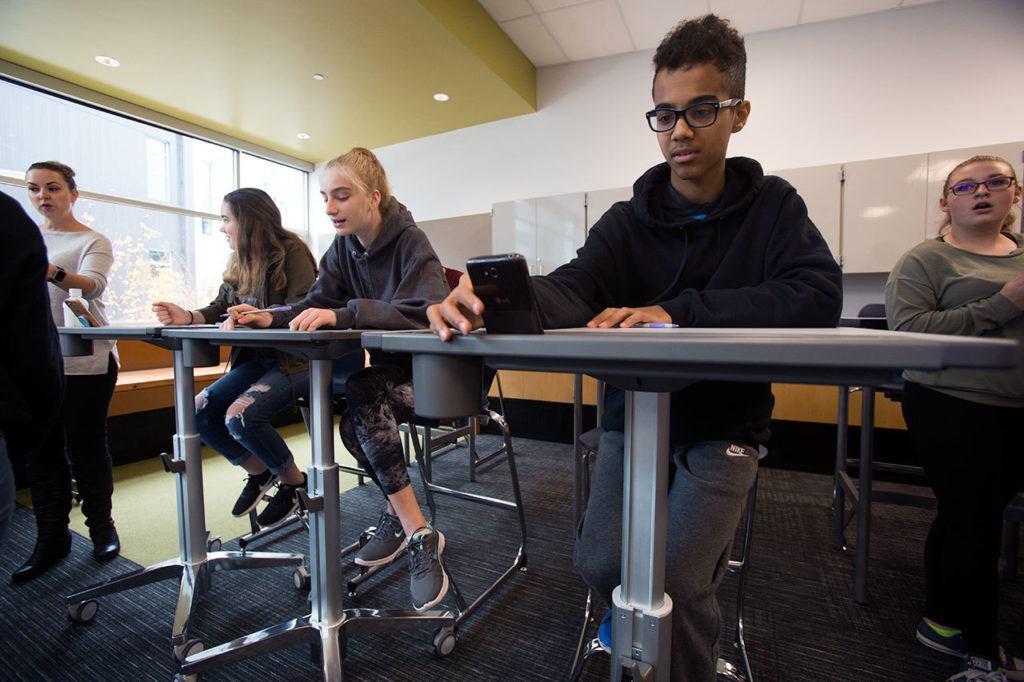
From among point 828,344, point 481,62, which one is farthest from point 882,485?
point 481,62

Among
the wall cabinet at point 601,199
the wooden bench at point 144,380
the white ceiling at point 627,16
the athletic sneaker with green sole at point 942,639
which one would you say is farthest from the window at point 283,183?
the athletic sneaker with green sole at point 942,639

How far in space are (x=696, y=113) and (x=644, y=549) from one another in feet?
2.51

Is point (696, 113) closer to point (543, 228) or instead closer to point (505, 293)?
point (505, 293)

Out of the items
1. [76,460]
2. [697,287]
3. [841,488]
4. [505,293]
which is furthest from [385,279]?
[841,488]

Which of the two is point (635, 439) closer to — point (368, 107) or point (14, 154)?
point (368, 107)

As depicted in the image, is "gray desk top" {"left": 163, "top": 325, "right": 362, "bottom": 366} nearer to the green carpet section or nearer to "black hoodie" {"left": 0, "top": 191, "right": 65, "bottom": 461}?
"black hoodie" {"left": 0, "top": 191, "right": 65, "bottom": 461}

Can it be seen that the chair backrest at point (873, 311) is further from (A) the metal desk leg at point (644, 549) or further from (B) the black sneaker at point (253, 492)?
(B) the black sneaker at point (253, 492)

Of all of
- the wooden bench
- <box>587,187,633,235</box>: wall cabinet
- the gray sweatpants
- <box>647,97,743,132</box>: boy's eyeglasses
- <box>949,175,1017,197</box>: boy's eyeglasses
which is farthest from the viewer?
<box>587,187,633,235</box>: wall cabinet

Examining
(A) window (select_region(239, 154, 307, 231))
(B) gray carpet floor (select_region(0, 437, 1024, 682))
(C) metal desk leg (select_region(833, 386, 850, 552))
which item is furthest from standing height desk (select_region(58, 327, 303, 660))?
(A) window (select_region(239, 154, 307, 231))

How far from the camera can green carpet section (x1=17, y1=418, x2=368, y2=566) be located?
1.88 meters

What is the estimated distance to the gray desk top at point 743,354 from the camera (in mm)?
322

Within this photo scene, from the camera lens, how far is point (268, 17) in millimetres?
2846

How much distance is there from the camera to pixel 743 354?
380 mm

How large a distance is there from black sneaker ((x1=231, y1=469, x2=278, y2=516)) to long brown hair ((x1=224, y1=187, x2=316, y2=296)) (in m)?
0.69
